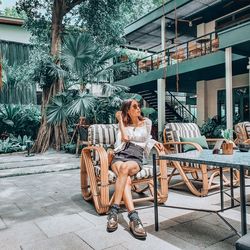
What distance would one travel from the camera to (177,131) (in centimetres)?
446

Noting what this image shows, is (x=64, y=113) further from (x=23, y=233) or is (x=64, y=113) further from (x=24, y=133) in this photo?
(x=23, y=233)

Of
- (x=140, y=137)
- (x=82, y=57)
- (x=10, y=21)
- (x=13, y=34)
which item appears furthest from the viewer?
(x=13, y=34)

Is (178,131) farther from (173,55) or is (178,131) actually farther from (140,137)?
(173,55)

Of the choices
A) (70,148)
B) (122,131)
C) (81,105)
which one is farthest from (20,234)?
(70,148)

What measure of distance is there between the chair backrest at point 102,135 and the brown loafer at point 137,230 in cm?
142

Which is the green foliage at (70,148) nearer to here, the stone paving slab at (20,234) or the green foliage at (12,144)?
the green foliage at (12,144)

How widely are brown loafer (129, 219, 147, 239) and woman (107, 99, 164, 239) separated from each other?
8 cm

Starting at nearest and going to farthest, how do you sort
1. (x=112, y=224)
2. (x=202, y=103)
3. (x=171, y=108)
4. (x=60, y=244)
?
(x=60, y=244)
(x=112, y=224)
(x=202, y=103)
(x=171, y=108)

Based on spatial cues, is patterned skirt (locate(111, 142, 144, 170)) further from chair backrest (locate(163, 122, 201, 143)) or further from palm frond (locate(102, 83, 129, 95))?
palm frond (locate(102, 83, 129, 95))

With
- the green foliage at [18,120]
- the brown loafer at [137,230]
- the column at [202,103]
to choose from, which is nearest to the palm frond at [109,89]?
the green foliage at [18,120]

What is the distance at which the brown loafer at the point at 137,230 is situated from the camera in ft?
7.85

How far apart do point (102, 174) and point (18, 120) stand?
899 cm

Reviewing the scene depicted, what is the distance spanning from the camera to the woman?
2764 mm

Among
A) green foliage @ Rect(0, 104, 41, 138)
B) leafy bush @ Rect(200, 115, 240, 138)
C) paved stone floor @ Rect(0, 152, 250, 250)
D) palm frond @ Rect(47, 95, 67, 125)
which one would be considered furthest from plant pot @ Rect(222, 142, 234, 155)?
green foliage @ Rect(0, 104, 41, 138)
